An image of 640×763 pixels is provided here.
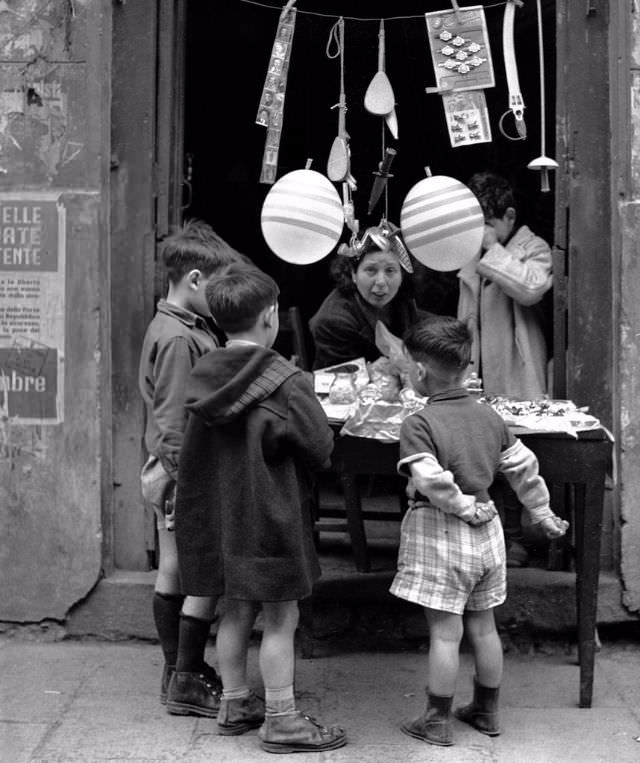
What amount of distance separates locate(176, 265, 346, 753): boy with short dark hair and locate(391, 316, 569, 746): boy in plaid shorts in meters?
0.32

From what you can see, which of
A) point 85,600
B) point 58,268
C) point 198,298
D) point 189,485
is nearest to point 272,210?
point 198,298

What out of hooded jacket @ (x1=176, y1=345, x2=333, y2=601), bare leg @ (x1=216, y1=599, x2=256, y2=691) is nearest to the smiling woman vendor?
hooded jacket @ (x1=176, y1=345, x2=333, y2=601)

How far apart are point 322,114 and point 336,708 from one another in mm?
4711

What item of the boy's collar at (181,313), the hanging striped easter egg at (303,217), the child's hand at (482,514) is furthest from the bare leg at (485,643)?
the hanging striped easter egg at (303,217)

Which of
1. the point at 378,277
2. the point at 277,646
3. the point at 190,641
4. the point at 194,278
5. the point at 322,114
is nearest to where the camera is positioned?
the point at 277,646

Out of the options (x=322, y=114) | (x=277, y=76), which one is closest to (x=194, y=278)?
(x=277, y=76)

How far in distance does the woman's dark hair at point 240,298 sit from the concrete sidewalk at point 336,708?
1.37 m

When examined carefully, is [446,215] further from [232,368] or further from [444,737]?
[444,737]

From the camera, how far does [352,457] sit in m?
4.20

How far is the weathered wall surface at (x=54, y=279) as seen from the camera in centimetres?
478

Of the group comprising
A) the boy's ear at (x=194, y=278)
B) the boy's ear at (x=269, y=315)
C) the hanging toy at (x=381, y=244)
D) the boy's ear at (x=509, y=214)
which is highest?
the boy's ear at (x=509, y=214)

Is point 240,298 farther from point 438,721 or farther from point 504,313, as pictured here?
point 504,313

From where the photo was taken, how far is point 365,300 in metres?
5.19

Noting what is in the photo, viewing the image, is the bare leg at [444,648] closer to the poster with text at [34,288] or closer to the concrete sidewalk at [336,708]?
the concrete sidewalk at [336,708]
